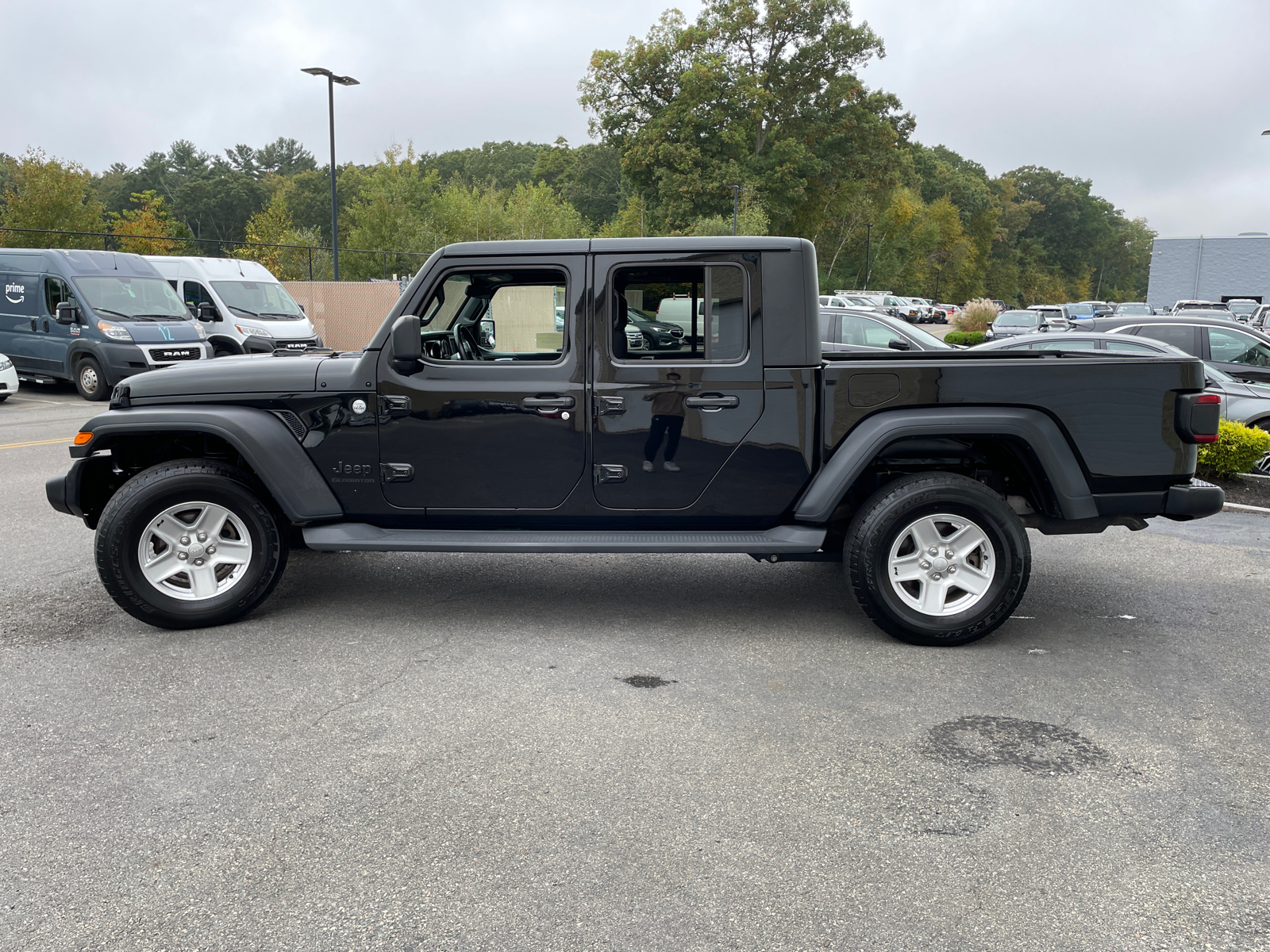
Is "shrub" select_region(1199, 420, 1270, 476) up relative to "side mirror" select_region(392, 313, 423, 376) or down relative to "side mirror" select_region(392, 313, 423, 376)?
down

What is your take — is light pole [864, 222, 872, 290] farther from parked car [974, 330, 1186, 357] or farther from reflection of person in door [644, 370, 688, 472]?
reflection of person in door [644, 370, 688, 472]

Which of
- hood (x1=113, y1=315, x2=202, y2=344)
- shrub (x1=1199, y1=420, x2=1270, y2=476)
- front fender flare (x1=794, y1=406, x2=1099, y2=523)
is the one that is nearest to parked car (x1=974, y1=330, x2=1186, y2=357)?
shrub (x1=1199, y1=420, x2=1270, y2=476)

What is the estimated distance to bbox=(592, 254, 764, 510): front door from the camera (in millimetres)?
4746

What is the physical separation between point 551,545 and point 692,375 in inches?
42.6

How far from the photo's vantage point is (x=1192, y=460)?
15.6 ft

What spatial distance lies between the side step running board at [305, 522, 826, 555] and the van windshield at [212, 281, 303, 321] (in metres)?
16.6

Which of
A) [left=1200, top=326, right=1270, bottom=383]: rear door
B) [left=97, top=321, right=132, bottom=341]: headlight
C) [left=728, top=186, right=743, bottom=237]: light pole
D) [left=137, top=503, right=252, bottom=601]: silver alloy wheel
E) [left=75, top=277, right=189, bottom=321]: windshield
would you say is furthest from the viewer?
[left=728, top=186, right=743, bottom=237]: light pole

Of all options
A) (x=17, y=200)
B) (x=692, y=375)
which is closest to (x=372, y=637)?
(x=692, y=375)

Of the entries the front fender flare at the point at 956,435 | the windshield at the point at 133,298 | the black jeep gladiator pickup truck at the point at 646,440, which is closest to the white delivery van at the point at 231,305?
the windshield at the point at 133,298

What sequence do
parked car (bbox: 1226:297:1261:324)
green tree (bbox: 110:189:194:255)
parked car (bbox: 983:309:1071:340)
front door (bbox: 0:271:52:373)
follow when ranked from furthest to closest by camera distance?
1. parked car (bbox: 1226:297:1261:324)
2. parked car (bbox: 983:309:1071:340)
3. green tree (bbox: 110:189:194:255)
4. front door (bbox: 0:271:52:373)

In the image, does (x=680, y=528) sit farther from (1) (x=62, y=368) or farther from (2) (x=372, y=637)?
(1) (x=62, y=368)

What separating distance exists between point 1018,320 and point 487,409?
34.2 metres

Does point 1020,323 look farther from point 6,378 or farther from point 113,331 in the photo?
point 6,378

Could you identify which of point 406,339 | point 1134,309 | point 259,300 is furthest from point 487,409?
point 1134,309
